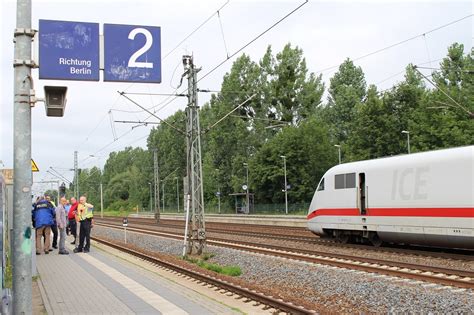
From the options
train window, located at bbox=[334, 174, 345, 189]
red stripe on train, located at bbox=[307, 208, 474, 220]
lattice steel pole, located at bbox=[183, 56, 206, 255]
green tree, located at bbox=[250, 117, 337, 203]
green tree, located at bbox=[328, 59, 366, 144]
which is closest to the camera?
red stripe on train, located at bbox=[307, 208, 474, 220]

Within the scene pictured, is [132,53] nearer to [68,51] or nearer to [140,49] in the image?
[140,49]

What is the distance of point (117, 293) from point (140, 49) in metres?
4.87

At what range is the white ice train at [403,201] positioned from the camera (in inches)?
590

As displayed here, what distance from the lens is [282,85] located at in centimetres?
6788

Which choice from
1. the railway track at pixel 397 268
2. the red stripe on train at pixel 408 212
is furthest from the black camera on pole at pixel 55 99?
the red stripe on train at pixel 408 212

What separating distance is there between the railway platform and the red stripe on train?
7.63 m

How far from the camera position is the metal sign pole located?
5957mm

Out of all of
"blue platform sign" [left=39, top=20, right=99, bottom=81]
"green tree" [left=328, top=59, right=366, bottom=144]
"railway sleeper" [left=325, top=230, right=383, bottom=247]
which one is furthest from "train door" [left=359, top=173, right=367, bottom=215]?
"green tree" [left=328, top=59, right=366, bottom=144]

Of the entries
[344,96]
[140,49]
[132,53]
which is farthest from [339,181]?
[344,96]

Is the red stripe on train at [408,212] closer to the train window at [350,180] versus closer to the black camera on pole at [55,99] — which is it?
the train window at [350,180]

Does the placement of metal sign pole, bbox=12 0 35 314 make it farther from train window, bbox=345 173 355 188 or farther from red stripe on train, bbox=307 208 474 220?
train window, bbox=345 173 355 188

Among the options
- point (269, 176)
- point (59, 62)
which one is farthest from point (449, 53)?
point (59, 62)

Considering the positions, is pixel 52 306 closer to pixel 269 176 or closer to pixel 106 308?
pixel 106 308

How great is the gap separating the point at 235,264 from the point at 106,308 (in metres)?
7.81
